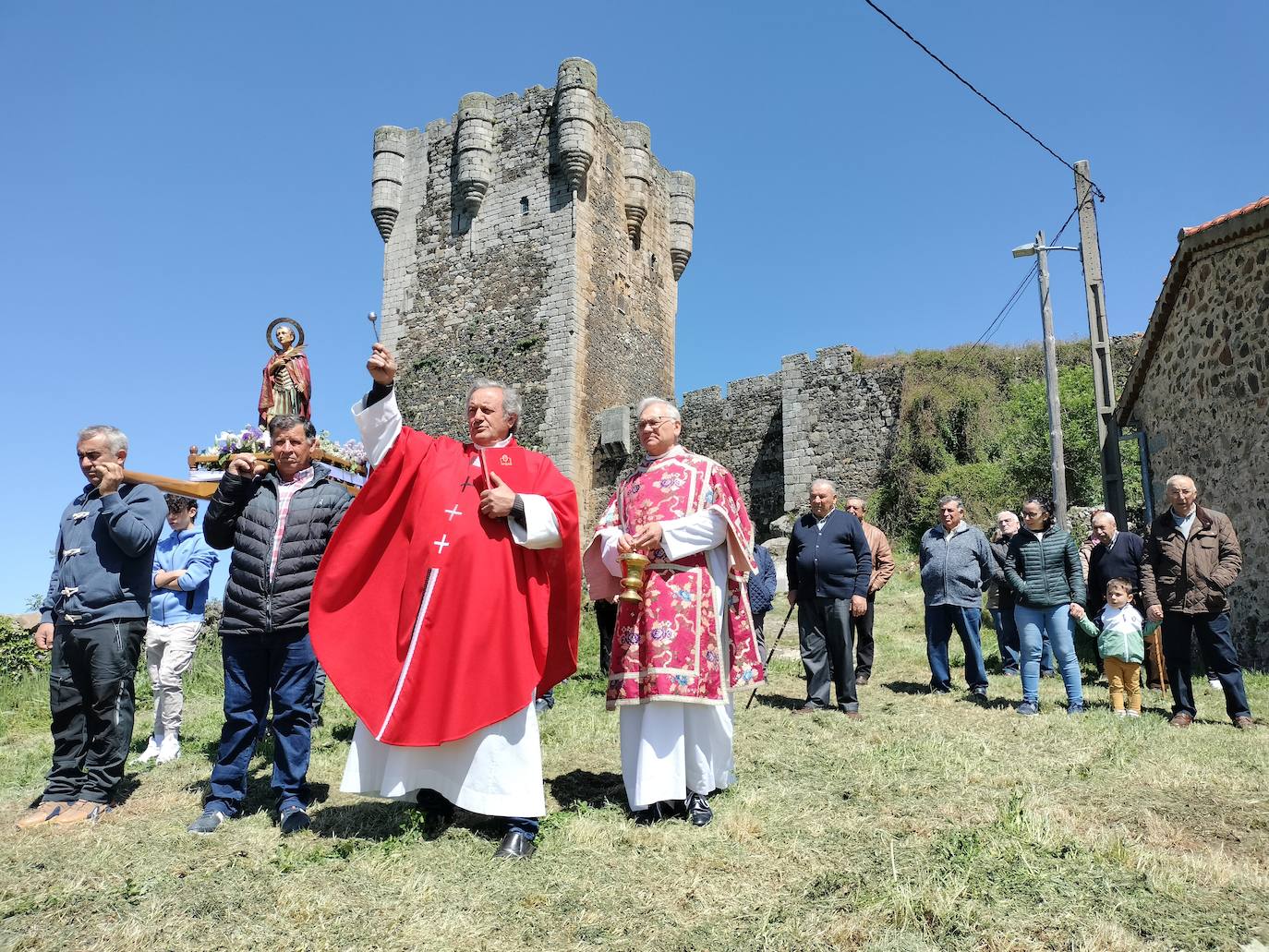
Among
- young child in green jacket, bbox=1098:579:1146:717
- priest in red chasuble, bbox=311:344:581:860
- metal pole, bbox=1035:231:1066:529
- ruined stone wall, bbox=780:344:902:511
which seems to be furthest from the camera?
ruined stone wall, bbox=780:344:902:511

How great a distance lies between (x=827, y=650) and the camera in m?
6.93

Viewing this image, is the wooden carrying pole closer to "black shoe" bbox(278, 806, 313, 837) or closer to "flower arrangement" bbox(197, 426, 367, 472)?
"flower arrangement" bbox(197, 426, 367, 472)

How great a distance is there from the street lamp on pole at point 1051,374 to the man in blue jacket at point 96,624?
35.0 feet

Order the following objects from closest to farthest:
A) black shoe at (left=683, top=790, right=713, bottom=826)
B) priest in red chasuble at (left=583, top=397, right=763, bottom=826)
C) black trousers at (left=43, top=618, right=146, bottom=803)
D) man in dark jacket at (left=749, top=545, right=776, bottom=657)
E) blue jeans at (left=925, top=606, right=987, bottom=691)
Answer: black shoe at (left=683, top=790, right=713, bottom=826)
priest in red chasuble at (left=583, top=397, right=763, bottom=826)
black trousers at (left=43, top=618, right=146, bottom=803)
blue jeans at (left=925, top=606, right=987, bottom=691)
man in dark jacket at (left=749, top=545, right=776, bottom=657)

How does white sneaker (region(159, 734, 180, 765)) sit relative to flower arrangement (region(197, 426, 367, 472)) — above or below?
below

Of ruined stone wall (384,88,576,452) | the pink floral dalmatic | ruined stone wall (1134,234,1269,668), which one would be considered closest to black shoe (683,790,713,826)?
the pink floral dalmatic

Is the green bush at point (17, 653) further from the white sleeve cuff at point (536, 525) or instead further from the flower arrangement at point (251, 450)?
the white sleeve cuff at point (536, 525)

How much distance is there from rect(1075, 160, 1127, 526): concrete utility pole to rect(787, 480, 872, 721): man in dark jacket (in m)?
6.99

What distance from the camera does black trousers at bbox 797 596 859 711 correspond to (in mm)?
6609

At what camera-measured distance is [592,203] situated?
21.5 m

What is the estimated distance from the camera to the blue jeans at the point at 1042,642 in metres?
6.59

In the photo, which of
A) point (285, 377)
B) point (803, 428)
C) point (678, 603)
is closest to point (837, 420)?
point (803, 428)

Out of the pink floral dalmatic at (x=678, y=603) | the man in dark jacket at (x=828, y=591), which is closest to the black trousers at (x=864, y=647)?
the man in dark jacket at (x=828, y=591)

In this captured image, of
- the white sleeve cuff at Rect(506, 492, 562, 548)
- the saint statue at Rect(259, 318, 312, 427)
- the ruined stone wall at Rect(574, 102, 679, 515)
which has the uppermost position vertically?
the ruined stone wall at Rect(574, 102, 679, 515)
